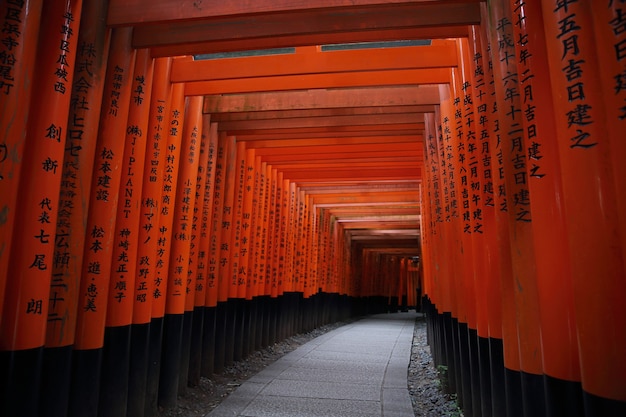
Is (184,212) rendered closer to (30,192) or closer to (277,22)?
(30,192)

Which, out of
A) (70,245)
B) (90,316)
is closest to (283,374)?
(90,316)

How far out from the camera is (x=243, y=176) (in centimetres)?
670

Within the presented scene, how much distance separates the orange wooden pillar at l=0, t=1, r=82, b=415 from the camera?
243 centimetres

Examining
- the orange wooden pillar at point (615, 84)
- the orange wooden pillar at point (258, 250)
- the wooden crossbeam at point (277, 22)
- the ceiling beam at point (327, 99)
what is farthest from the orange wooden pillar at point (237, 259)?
the orange wooden pillar at point (615, 84)

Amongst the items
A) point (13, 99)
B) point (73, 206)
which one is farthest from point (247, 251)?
point (13, 99)

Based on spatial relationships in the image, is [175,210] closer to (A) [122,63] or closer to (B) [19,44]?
(A) [122,63]

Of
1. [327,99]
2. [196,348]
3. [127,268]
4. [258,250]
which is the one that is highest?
[327,99]

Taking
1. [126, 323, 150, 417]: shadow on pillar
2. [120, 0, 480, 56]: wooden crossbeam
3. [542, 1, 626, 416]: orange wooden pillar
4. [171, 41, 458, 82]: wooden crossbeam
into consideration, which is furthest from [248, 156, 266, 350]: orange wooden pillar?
[542, 1, 626, 416]: orange wooden pillar

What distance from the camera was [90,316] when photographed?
3.13m

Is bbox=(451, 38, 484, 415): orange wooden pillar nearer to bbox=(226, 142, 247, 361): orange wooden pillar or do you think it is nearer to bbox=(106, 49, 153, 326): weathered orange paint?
bbox=(106, 49, 153, 326): weathered orange paint

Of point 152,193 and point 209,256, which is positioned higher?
point 152,193

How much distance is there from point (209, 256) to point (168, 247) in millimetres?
1463

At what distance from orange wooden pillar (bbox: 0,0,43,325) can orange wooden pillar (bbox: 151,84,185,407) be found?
1677 millimetres

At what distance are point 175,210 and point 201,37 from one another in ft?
6.49
